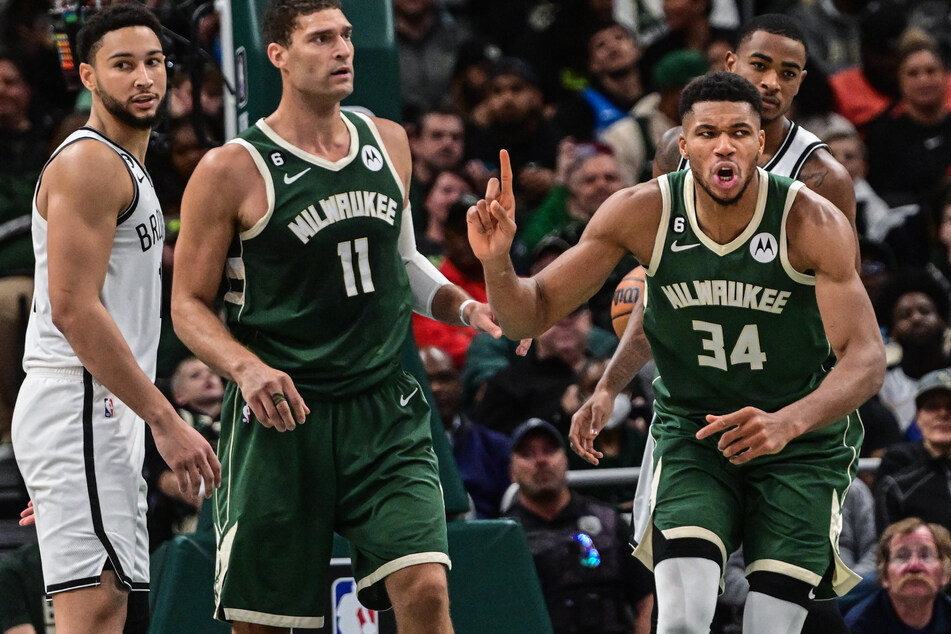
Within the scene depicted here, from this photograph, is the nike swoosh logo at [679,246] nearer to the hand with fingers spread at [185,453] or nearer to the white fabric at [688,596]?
the white fabric at [688,596]

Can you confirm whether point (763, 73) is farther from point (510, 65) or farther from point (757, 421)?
point (510, 65)

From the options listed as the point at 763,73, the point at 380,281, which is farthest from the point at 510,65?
the point at 380,281

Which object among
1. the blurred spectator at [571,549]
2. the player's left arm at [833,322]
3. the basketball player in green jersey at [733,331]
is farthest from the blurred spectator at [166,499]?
the player's left arm at [833,322]

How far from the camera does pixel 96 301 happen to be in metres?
4.72

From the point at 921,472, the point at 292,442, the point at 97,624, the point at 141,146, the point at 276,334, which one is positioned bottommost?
the point at 921,472

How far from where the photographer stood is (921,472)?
8031mm

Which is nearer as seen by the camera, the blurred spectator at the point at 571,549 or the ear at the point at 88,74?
the ear at the point at 88,74

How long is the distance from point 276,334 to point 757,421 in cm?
155

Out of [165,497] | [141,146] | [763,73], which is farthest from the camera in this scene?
[165,497]

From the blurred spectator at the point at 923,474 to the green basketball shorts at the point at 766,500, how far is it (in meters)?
2.94

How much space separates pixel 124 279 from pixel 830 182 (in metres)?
2.40

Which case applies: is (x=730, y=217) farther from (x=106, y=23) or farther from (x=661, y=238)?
(x=106, y=23)

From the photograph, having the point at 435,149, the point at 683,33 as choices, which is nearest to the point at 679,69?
the point at 683,33

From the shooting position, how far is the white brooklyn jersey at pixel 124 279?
488 centimetres
